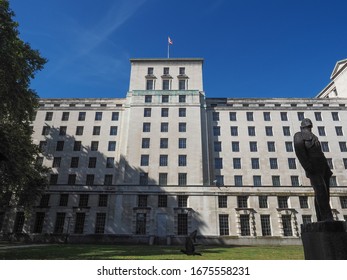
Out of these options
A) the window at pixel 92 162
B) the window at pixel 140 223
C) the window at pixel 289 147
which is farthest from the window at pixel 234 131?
the window at pixel 92 162

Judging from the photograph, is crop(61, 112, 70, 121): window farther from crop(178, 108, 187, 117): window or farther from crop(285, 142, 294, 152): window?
crop(285, 142, 294, 152): window

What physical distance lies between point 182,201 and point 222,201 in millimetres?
6775

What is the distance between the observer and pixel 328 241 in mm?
6539

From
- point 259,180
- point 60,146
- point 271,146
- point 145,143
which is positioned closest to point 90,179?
point 60,146

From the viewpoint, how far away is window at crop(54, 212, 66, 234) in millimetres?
39188

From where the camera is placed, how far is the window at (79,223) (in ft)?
129

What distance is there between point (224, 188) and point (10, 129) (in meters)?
31.6

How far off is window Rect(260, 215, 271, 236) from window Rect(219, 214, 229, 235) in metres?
5.57

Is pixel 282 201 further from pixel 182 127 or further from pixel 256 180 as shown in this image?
pixel 182 127

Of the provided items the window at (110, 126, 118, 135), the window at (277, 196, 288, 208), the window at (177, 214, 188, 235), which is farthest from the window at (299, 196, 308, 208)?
the window at (110, 126, 118, 135)

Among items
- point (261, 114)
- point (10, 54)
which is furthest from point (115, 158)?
point (261, 114)

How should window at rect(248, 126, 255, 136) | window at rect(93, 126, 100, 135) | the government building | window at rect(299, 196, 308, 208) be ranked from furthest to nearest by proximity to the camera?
window at rect(93, 126, 100, 135)
window at rect(248, 126, 255, 136)
window at rect(299, 196, 308, 208)
the government building

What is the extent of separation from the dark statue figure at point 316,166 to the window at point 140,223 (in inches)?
1361
